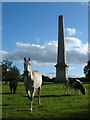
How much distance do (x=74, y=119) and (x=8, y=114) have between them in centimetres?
284

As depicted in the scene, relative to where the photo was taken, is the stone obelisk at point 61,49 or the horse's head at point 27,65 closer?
the horse's head at point 27,65

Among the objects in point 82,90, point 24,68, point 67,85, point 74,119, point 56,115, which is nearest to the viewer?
point 74,119

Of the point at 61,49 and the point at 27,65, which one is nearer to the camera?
the point at 27,65

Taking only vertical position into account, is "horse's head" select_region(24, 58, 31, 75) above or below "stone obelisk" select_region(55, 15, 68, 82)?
below

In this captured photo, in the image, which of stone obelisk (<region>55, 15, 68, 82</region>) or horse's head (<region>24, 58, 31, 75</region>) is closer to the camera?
horse's head (<region>24, 58, 31, 75</region>)

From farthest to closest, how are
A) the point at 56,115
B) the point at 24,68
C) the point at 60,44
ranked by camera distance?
the point at 60,44
the point at 24,68
the point at 56,115

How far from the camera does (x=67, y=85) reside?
27.8 meters

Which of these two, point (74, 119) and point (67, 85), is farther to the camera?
point (67, 85)

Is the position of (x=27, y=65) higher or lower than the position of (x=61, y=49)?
lower

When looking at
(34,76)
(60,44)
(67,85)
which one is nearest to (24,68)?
(34,76)

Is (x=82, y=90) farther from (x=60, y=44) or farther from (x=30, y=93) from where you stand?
(x=60, y=44)

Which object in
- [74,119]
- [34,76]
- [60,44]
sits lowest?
[74,119]

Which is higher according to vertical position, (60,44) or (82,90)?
(60,44)

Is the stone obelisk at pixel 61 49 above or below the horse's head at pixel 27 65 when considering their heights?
above
